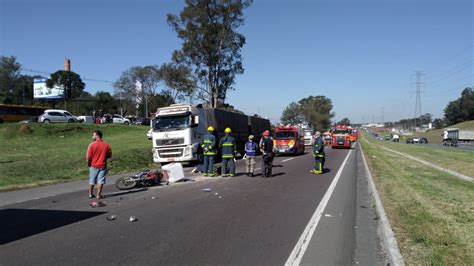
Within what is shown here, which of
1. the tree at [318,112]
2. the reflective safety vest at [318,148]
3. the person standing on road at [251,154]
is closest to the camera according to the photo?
the person standing on road at [251,154]

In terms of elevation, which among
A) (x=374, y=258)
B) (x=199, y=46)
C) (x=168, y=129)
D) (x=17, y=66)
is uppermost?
(x=17, y=66)

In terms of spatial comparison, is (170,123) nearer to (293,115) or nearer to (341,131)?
(341,131)

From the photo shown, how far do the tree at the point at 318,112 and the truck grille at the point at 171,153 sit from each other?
125 metres

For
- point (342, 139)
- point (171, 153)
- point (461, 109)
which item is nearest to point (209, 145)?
point (171, 153)

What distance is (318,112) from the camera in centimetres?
14775

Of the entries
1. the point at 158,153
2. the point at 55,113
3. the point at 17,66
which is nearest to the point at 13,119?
the point at 55,113

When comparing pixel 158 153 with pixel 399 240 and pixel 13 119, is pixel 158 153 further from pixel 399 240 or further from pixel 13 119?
pixel 13 119

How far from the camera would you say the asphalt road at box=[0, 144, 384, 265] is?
5773 millimetres

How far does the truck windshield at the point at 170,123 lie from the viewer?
2014 centimetres

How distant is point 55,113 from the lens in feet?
152

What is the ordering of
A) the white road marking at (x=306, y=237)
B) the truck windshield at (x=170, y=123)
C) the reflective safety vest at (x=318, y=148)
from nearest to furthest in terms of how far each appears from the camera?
the white road marking at (x=306, y=237) → the reflective safety vest at (x=318, y=148) → the truck windshield at (x=170, y=123)

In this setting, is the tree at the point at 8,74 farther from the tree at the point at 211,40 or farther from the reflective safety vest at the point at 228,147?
the reflective safety vest at the point at 228,147

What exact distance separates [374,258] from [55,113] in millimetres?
46532

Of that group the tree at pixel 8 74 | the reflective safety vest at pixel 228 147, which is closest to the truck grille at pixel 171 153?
the reflective safety vest at pixel 228 147
